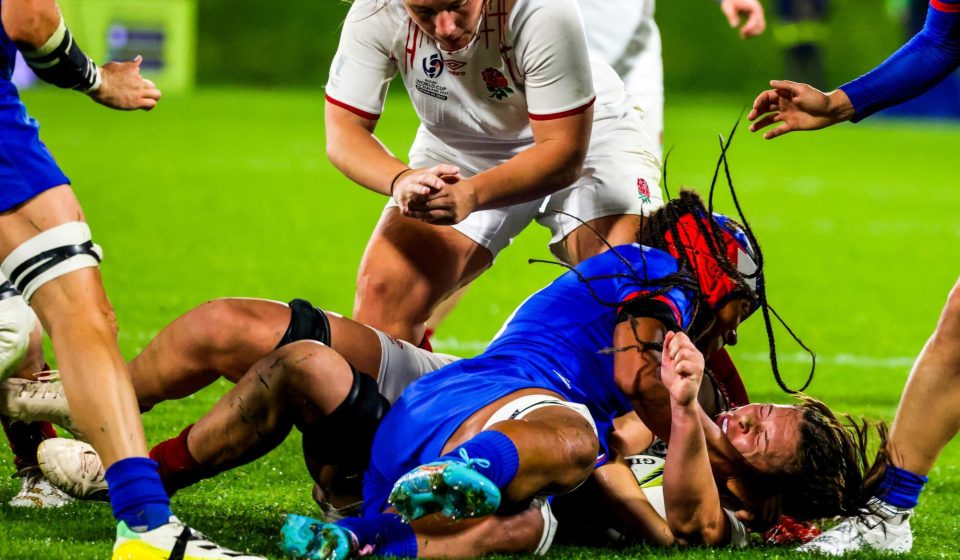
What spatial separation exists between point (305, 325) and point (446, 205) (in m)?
0.50

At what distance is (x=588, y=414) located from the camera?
3.64 m

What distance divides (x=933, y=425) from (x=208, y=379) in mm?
2031

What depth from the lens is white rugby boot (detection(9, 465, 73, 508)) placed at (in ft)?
13.0

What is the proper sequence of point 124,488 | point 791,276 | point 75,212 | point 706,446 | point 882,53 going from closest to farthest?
point 124,488
point 75,212
point 706,446
point 791,276
point 882,53

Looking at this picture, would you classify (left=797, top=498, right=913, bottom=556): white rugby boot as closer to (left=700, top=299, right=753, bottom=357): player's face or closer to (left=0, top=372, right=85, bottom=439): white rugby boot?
(left=700, top=299, right=753, bottom=357): player's face

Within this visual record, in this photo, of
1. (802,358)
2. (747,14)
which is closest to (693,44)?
(802,358)

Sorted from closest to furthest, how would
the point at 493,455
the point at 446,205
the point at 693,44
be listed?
the point at 493,455 < the point at 446,205 < the point at 693,44

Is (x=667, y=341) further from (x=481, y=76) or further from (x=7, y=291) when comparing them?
(x=7, y=291)

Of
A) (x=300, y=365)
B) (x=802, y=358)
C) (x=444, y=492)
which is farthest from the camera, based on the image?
(x=802, y=358)

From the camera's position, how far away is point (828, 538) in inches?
156

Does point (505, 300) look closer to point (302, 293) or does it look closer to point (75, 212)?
point (302, 293)

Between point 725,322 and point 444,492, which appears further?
point 725,322

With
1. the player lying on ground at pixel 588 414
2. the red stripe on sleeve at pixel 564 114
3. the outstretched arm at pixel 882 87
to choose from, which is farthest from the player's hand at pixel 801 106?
the red stripe on sleeve at pixel 564 114

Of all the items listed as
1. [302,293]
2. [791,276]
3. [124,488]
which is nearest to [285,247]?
[302,293]
